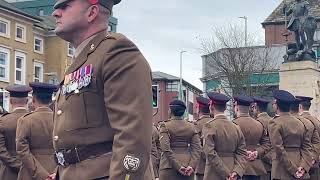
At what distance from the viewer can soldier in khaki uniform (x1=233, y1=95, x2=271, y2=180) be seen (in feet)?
37.2

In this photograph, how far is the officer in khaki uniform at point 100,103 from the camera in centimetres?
392

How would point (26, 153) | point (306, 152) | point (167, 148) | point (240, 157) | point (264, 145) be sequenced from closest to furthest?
point (26, 153) → point (240, 157) → point (306, 152) → point (264, 145) → point (167, 148)

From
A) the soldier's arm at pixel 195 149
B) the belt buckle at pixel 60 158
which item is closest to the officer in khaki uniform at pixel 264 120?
the soldier's arm at pixel 195 149

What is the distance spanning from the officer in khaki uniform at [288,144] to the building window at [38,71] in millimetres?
44452

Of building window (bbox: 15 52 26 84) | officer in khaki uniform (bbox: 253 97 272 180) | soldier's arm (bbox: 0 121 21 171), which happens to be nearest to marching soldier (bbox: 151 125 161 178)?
officer in khaki uniform (bbox: 253 97 272 180)

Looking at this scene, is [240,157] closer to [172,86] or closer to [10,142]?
[10,142]

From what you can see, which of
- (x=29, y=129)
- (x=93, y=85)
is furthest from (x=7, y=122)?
(x=93, y=85)

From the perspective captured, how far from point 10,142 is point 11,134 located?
13cm

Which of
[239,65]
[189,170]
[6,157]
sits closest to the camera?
[6,157]

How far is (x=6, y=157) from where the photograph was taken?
30.5 ft

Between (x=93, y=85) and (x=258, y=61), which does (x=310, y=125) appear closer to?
(x=93, y=85)

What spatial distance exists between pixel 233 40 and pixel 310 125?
32.6 meters

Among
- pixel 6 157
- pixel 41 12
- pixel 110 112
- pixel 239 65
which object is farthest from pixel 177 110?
pixel 41 12

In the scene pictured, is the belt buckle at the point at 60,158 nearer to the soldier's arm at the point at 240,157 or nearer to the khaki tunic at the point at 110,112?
the khaki tunic at the point at 110,112
